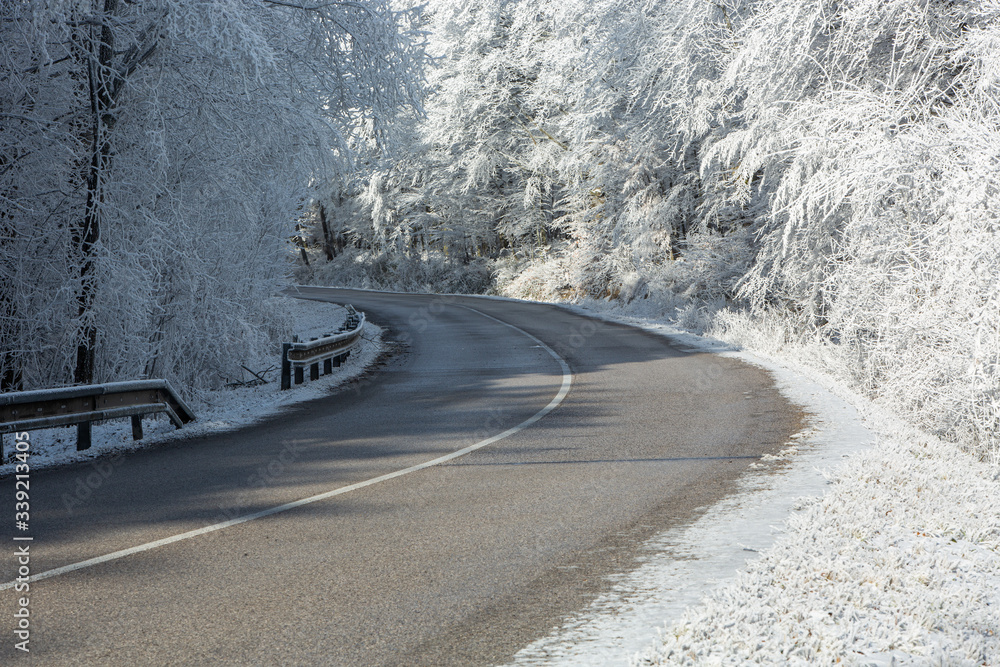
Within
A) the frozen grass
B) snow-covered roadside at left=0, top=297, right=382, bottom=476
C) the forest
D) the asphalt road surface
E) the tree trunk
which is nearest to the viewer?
the frozen grass

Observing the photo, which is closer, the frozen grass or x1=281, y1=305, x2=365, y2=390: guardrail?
the frozen grass

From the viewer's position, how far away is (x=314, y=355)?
15.7 metres

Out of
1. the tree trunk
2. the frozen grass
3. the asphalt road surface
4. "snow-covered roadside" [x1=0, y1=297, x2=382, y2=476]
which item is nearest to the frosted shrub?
the asphalt road surface

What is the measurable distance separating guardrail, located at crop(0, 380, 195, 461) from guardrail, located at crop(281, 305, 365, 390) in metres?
3.58

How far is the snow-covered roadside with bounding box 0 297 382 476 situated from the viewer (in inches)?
380

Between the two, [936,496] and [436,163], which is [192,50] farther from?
→ [436,163]

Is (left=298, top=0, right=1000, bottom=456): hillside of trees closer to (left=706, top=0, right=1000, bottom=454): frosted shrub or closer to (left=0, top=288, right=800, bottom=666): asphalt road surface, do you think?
(left=706, top=0, right=1000, bottom=454): frosted shrub

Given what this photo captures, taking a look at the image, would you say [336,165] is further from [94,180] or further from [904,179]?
[904,179]

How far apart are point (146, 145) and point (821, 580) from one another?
9935 millimetres

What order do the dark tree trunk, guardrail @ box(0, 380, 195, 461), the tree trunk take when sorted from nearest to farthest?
guardrail @ box(0, 380, 195, 461) → the tree trunk → the dark tree trunk

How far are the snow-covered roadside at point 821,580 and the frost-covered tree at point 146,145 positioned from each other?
7.86m

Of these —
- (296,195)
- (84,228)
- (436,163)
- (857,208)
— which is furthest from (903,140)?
(436,163)

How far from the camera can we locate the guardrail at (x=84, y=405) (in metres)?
8.98

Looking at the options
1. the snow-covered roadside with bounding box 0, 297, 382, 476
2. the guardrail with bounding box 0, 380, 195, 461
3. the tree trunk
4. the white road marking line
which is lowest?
the snow-covered roadside with bounding box 0, 297, 382, 476
